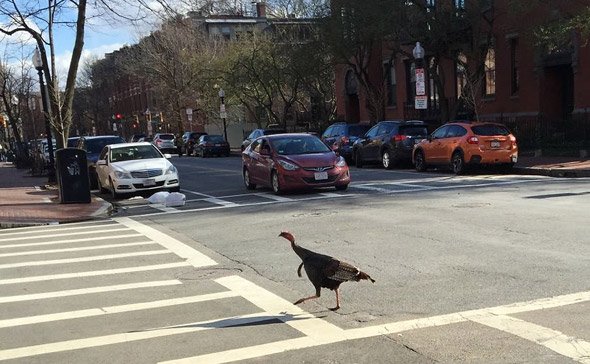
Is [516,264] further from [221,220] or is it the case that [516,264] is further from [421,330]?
[221,220]

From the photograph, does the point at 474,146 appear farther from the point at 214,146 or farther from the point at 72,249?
the point at 214,146

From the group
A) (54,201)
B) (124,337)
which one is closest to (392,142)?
(54,201)

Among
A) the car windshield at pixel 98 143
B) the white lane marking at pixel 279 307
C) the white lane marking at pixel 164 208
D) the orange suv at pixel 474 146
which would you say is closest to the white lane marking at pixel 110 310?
the white lane marking at pixel 279 307

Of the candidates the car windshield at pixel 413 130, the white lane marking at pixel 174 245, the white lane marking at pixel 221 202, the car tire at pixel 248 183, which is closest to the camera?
the white lane marking at pixel 174 245

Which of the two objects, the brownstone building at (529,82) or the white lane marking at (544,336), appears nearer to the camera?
the white lane marking at (544,336)

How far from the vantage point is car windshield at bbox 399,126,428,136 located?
22703 millimetres

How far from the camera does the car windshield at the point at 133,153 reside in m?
18.5

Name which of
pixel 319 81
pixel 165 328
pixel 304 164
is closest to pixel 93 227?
pixel 304 164

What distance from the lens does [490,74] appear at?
1244 inches

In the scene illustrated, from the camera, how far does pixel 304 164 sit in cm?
1555

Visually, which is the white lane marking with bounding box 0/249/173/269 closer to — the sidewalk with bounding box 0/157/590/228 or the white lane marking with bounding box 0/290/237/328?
the white lane marking with bounding box 0/290/237/328

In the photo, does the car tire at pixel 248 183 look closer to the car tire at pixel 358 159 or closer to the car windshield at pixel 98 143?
the car windshield at pixel 98 143

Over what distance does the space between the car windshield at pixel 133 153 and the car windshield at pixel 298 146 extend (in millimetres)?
4235

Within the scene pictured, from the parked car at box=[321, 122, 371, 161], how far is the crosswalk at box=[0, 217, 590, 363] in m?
17.9
